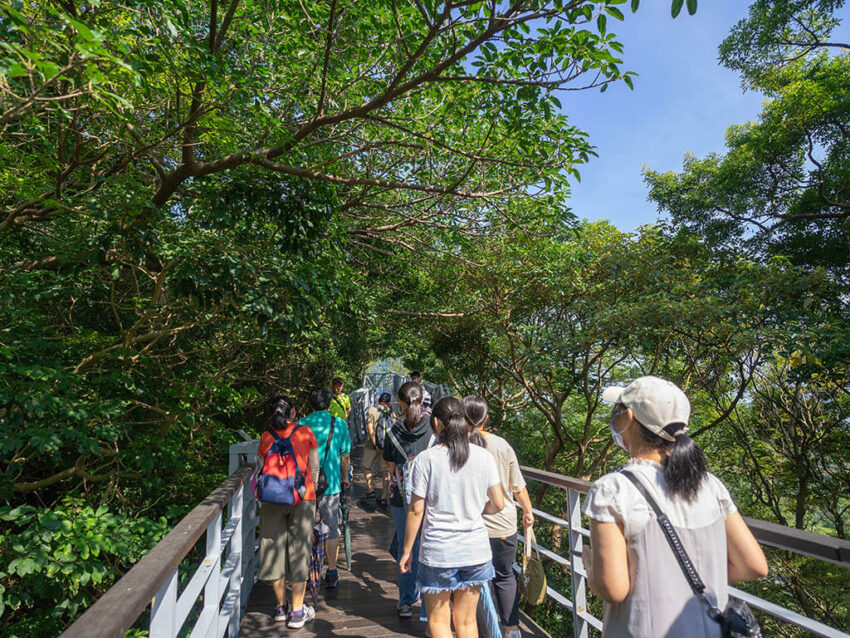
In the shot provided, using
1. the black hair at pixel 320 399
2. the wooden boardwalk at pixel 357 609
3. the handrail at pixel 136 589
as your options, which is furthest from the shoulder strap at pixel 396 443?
the handrail at pixel 136 589

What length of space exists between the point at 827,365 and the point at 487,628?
5.83 metres

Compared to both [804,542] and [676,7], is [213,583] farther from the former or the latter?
[676,7]

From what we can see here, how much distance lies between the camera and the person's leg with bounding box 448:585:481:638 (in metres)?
2.40

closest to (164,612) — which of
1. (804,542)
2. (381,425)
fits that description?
(804,542)

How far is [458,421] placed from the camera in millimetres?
2469

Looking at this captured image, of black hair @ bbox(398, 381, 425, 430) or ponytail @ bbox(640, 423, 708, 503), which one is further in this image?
black hair @ bbox(398, 381, 425, 430)

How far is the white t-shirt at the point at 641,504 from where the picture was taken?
52.7 inches

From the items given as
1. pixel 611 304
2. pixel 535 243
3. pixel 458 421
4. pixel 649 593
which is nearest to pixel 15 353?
pixel 458 421

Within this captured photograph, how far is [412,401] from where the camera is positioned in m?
3.52

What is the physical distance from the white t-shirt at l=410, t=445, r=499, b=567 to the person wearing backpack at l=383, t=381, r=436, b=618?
3.44ft

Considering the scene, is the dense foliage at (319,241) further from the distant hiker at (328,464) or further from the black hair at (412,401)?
the black hair at (412,401)

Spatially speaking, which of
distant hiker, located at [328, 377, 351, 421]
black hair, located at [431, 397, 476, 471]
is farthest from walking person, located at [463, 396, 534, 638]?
distant hiker, located at [328, 377, 351, 421]

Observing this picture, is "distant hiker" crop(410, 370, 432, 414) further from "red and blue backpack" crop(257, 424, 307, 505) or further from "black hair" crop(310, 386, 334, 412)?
"red and blue backpack" crop(257, 424, 307, 505)

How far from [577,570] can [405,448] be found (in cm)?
140
